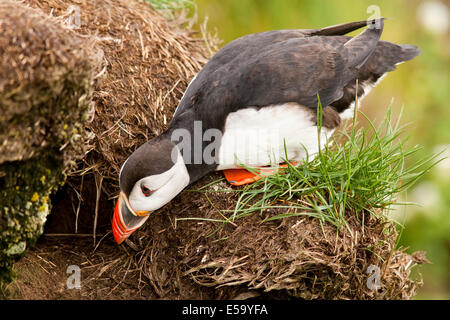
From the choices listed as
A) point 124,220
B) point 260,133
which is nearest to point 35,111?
point 124,220

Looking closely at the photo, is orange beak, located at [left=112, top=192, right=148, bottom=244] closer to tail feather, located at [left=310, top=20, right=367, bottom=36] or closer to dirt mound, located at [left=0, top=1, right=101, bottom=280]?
dirt mound, located at [left=0, top=1, right=101, bottom=280]

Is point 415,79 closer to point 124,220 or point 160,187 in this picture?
point 160,187

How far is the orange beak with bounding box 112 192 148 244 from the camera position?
3.34 meters

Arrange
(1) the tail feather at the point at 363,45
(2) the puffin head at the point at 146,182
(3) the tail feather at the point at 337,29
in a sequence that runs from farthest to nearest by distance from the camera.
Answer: (3) the tail feather at the point at 337,29, (1) the tail feather at the point at 363,45, (2) the puffin head at the point at 146,182

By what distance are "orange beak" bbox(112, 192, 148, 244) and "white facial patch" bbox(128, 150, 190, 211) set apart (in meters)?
0.05

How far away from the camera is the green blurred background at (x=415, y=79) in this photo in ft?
19.2

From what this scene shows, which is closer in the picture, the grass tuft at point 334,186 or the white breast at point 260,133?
the grass tuft at point 334,186

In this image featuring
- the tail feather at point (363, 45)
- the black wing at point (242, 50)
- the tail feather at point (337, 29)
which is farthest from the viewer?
the tail feather at point (337, 29)

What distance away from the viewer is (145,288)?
342cm

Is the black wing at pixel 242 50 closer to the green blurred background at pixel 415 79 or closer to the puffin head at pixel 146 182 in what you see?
the puffin head at pixel 146 182

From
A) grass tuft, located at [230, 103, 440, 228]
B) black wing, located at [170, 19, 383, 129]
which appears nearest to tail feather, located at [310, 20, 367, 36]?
black wing, located at [170, 19, 383, 129]

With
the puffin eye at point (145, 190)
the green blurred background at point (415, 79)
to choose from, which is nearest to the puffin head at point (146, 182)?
the puffin eye at point (145, 190)

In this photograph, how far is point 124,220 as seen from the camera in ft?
11.0
